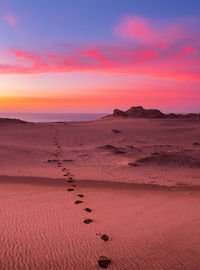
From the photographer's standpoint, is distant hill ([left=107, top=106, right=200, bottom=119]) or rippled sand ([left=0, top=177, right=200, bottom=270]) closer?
rippled sand ([left=0, top=177, right=200, bottom=270])

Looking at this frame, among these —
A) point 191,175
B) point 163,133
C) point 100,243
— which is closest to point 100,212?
point 100,243

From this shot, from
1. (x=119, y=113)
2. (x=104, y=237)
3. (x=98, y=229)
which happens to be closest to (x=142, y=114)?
(x=119, y=113)

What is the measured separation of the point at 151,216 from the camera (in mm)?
7168

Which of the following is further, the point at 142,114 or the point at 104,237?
the point at 142,114

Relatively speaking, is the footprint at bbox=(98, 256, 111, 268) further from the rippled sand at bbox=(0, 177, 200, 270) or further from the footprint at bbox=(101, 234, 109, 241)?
the footprint at bbox=(101, 234, 109, 241)

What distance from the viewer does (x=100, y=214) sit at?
735cm

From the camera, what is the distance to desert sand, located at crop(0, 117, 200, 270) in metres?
4.87

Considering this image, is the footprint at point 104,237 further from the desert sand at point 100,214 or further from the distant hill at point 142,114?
the distant hill at point 142,114

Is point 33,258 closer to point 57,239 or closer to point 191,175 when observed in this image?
point 57,239

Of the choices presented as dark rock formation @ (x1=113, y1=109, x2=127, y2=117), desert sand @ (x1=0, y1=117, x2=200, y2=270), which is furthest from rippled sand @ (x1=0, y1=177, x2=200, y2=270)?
dark rock formation @ (x1=113, y1=109, x2=127, y2=117)

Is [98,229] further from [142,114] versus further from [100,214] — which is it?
[142,114]

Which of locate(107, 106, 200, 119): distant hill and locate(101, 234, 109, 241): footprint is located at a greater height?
locate(107, 106, 200, 119): distant hill

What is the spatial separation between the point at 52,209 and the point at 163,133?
2723cm

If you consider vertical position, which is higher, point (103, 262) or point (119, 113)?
point (119, 113)
